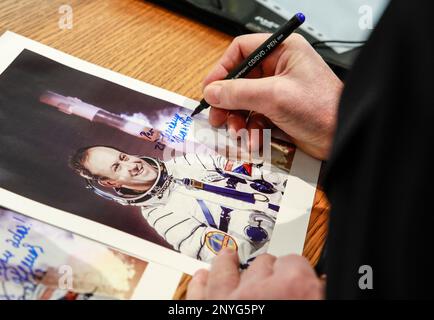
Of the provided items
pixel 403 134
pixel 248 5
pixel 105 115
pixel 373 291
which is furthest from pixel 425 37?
pixel 248 5

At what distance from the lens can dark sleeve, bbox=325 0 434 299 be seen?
0.80 feet

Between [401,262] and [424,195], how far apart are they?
43 mm

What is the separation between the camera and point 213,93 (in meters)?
0.58

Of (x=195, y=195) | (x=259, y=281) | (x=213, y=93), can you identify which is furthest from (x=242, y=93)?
(x=259, y=281)

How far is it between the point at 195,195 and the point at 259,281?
0.49 ft

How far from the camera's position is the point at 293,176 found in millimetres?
567

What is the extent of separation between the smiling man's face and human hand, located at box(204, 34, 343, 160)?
0.13m

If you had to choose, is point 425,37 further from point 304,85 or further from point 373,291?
point 304,85
